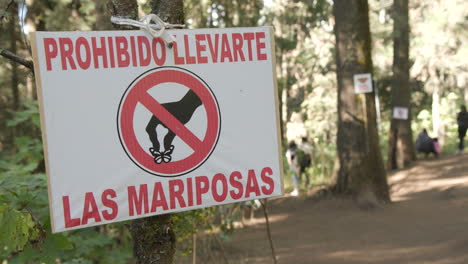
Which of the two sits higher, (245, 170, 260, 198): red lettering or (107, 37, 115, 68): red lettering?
(107, 37, 115, 68): red lettering

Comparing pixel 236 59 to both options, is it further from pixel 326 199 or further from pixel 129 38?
pixel 326 199

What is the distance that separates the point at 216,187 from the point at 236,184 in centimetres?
10

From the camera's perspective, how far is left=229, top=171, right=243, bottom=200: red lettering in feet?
8.47

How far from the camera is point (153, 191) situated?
7.97 ft

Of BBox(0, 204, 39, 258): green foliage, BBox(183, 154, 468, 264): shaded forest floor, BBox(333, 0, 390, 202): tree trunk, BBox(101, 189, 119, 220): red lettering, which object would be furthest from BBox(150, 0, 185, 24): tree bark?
BBox(333, 0, 390, 202): tree trunk

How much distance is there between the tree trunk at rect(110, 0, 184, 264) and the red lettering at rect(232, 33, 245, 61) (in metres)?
0.43

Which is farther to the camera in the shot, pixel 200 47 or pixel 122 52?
pixel 200 47

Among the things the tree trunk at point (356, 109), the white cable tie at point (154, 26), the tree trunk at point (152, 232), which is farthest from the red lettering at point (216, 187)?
the tree trunk at point (356, 109)

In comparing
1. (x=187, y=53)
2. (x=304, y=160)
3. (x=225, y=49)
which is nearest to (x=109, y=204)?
(x=187, y=53)

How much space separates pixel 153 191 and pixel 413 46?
105ft

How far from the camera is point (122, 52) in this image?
7.89 feet

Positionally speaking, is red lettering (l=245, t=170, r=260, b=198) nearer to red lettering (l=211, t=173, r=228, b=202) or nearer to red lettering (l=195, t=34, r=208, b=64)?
red lettering (l=211, t=173, r=228, b=202)

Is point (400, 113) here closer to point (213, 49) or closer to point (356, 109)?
point (356, 109)

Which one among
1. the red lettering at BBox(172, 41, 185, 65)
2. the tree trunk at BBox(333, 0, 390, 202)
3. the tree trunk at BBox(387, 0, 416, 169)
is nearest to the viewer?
the red lettering at BBox(172, 41, 185, 65)
